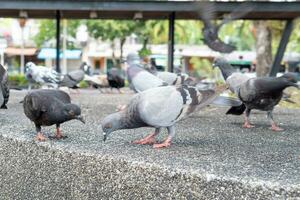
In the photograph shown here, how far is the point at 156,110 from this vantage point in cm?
516

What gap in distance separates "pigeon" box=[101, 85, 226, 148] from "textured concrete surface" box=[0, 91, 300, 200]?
29 centimetres

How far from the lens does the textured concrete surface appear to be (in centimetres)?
416

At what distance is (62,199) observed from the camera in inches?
207

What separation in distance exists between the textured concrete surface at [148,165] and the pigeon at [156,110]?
0.95 feet

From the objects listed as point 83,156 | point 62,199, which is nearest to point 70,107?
point 83,156

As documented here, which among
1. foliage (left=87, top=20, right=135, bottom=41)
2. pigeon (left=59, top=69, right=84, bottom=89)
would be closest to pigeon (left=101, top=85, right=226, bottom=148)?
pigeon (left=59, top=69, right=84, bottom=89)

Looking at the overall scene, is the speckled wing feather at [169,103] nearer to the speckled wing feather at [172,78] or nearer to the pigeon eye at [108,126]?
the pigeon eye at [108,126]

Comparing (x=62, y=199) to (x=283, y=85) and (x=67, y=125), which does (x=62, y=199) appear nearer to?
(x=67, y=125)

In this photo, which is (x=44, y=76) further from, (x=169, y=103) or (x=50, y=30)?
(x=50, y=30)

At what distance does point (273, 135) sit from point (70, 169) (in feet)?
10.3

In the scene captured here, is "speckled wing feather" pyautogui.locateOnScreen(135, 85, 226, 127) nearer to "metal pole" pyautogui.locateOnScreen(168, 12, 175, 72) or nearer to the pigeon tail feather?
the pigeon tail feather

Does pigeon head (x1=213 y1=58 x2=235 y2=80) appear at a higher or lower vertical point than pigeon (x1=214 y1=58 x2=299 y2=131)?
higher

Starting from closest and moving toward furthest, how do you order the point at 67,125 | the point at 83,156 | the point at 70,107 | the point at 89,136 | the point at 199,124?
1. the point at 83,156
2. the point at 70,107
3. the point at 89,136
4. the point at 67,125
5. the point at 199,124

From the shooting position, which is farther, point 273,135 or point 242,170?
point 273,135
